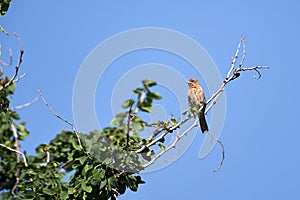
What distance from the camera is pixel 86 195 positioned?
486cm

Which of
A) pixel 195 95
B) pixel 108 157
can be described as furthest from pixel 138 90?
pixel 195 95

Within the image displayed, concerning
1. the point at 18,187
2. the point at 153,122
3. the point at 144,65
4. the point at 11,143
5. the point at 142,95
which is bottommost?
the point at 142,95

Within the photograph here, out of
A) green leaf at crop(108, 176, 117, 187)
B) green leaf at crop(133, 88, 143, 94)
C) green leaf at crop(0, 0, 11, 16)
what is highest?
green leaf at crop(0, 0, 11, 16)

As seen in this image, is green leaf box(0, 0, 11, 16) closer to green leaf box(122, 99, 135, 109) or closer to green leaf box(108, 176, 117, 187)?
green leaf box(122, 99, 135, 109)

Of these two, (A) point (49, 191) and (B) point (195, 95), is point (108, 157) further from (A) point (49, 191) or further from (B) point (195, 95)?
(B) point (195, 95)

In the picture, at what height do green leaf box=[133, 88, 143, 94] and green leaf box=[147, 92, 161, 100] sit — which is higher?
green leaf box=[133, 88, 143, 94]

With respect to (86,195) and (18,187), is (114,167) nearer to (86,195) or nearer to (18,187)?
(86,195)

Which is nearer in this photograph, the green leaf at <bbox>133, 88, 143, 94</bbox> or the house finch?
the green leaf at <bbox>133, 88, 143, 94</bbox>

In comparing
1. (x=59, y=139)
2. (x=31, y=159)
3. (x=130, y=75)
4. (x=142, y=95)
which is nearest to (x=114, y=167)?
(x=130, y=75)

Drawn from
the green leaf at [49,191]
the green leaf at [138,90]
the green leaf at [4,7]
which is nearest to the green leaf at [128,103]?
the green leaf at [138,90]

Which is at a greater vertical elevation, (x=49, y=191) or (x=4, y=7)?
(x=4, y=7)

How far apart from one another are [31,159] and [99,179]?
169 cm

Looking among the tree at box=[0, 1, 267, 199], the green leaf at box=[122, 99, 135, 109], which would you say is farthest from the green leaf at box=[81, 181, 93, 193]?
the green leaf at box=[122, 99, 135, 109]

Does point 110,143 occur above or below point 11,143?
below
